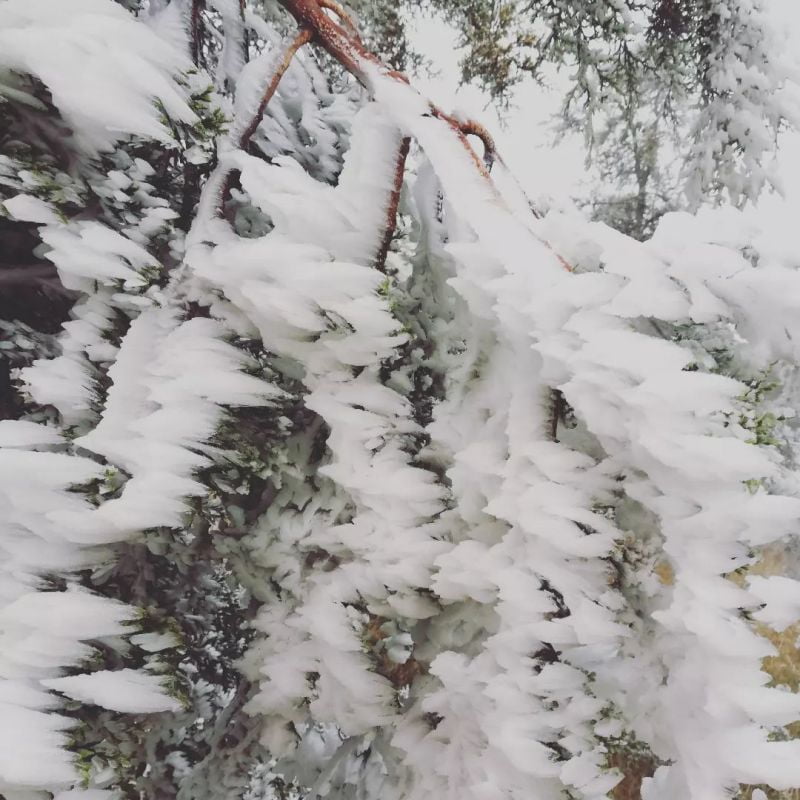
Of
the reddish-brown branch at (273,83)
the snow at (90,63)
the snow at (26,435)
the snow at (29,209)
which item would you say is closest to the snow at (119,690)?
the snow at (26,435)

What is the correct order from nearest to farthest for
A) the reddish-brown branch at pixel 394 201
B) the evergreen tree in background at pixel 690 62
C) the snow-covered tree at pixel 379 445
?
the snow-covered tree at pixel 379 445 → the reddish-brown branch at pixel 394 201 → the evergreen tree in background at pixel 690 62

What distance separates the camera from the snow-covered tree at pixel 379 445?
832 mm

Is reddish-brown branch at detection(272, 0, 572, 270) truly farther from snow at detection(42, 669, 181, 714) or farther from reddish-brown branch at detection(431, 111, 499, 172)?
snow at detection(42, 669, 181, 714)

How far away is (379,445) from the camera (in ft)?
3.78

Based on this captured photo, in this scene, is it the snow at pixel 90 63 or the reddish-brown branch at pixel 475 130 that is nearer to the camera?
the snow at pixel 90 63

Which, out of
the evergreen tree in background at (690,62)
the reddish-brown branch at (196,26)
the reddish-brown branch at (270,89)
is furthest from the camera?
the evergreen tree in background at (690,62)

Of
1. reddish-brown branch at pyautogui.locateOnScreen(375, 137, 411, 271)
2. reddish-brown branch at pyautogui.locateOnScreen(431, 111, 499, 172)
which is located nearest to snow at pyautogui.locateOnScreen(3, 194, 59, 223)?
reddish-brown branch at pyautogui.locateOnScreen(375, 137, 411, 271)

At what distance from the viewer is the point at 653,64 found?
8.76 ft

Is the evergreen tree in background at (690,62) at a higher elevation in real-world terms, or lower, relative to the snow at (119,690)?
higher

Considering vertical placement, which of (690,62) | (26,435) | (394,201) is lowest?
(26,435)

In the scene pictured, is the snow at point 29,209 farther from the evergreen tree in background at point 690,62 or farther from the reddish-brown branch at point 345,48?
the evergreen tree in background at point 690,62

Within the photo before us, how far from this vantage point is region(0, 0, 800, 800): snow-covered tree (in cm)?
83

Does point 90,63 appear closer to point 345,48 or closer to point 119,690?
point 345,48

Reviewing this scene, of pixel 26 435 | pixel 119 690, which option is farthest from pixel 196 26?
pixel 119 690
